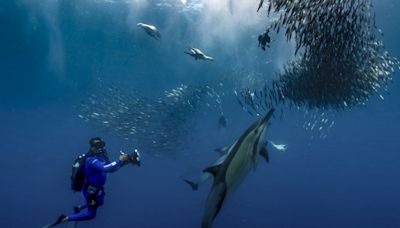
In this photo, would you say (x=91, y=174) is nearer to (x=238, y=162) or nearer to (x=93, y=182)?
(x=93, y=182)

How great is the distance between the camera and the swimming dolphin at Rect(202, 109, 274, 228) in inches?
87.3

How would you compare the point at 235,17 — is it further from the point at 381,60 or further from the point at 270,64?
the point at 381,60

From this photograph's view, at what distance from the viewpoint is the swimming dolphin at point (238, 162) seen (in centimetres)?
222

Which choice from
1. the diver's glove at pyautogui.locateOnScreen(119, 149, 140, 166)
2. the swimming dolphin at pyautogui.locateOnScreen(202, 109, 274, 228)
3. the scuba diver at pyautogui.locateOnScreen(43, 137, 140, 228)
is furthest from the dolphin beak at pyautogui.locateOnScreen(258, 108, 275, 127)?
the scuba diver at pyautogui.locateOnScreen(43, 137, 140, 228)

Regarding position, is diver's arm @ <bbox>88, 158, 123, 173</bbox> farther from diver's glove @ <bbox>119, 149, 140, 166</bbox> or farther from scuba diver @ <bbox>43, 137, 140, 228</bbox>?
diver's glove @ <bbox>119, 149, 140, 166</bbox>

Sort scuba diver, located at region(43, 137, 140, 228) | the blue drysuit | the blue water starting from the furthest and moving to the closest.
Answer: the blue water, scuba diver, located at region(43, 137, 140, 228), the blue drysuit

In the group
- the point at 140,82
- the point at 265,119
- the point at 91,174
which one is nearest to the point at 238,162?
the point at 265,119

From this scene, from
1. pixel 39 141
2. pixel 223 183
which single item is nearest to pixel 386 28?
pixel 223 183

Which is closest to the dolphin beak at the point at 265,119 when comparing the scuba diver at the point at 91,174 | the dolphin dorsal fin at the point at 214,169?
the dolphin dorsal fin at the point at 214,169

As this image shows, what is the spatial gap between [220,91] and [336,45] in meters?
26.7

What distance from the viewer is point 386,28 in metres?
26.3

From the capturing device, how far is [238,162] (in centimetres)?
235

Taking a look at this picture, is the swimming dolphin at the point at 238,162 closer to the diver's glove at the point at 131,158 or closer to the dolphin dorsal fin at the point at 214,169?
the dolphin dorsal fin at the point at 214,169

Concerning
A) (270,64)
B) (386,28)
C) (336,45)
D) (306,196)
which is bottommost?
(306,196)
